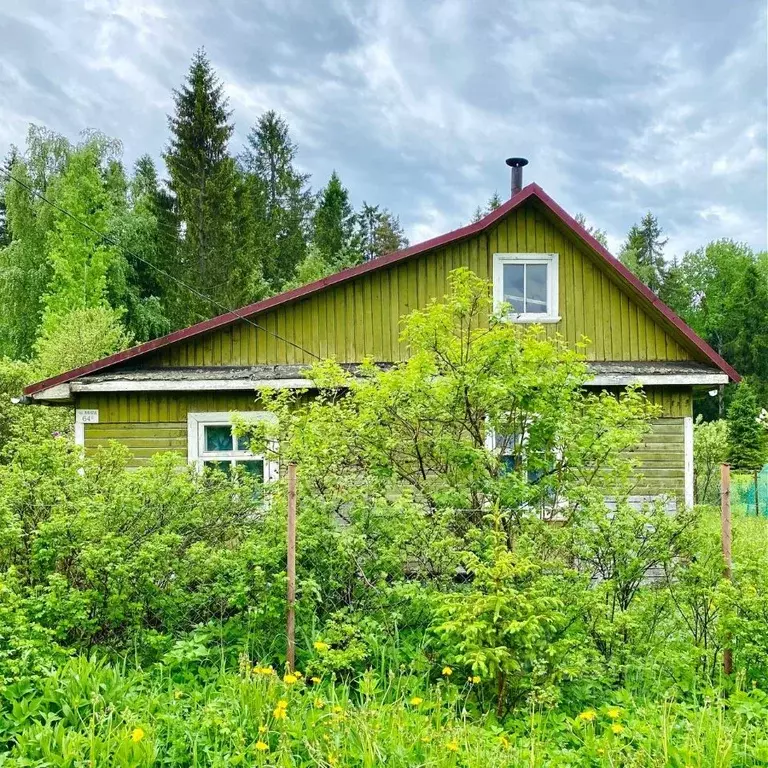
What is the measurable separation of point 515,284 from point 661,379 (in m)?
2.71

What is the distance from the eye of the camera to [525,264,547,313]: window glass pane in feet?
34.6

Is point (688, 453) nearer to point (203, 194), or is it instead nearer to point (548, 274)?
point (548, 274)

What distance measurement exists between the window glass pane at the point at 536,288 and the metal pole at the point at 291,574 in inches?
266

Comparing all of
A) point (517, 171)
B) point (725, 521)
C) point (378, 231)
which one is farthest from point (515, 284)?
point (378, 231)

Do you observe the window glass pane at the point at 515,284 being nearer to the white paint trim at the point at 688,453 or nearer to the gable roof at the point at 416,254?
the gable roof at the point at 416,254

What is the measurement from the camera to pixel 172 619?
4.78m

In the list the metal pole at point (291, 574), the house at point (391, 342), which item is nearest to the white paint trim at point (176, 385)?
the house at point (391, 342)

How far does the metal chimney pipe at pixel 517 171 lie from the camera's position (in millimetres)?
11516

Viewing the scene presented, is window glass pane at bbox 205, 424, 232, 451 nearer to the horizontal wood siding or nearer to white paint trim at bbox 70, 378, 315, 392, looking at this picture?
white paint trim at bbox 70, 378, 315, 392

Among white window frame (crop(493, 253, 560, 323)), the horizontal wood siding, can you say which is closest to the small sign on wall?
white window frame (crop(493, 253, 560, 323))

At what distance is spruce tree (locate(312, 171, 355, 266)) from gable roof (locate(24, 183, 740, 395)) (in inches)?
1054

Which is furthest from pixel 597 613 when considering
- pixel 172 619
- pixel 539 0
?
pixel 539 0

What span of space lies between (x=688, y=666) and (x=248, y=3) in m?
15.9

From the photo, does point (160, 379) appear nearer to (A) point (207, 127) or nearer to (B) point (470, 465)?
(B) point (470, 465)
